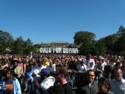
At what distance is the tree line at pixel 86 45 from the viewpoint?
10550cm

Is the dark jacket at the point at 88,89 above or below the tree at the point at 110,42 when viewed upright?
below

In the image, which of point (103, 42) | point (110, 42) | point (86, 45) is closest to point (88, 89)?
point (86, 45)

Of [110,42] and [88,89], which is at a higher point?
[110,42]

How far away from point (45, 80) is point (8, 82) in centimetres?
83

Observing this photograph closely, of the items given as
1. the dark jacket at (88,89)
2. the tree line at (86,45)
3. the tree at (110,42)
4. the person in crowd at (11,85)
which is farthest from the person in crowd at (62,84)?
the tree at (110,42)

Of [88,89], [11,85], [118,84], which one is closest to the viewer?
[88,89]

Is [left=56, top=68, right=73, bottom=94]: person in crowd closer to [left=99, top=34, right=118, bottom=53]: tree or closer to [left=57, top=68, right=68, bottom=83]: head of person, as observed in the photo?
[left=57, top=68, right=68, bottom=83]: head of person

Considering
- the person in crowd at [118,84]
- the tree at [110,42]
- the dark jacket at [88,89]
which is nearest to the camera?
the dark jacket at [88,89]

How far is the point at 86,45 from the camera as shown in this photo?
373ft

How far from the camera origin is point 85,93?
24.7 feet

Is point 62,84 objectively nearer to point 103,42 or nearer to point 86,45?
point 86,45

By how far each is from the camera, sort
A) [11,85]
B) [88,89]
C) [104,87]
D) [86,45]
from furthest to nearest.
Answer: [86,45]
[11,85]
[88,89]
[104,87]

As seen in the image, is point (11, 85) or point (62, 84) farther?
point (11, 85)

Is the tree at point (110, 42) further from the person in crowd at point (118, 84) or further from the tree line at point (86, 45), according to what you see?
the person in crowd at point (118, 84)
